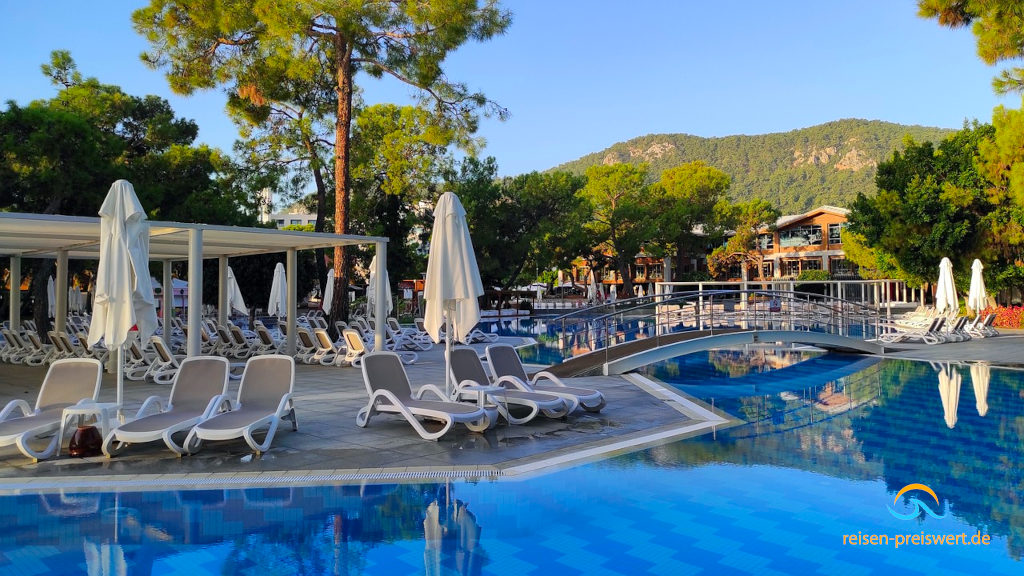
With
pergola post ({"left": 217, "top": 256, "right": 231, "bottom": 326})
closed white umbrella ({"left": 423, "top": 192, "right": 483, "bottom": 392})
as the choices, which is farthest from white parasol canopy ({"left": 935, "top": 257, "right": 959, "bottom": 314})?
pergola post ({"left": 217, "top": 256, "right": 231, "bottom": 326})

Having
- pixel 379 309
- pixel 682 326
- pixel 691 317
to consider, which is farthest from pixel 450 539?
pixel 682 326

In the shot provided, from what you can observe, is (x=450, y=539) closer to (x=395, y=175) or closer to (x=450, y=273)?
(x=450, y=273)

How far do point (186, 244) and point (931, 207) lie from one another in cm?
2465

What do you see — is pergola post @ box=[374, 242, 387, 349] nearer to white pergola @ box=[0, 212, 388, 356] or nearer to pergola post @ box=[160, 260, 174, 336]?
white pergola @ box=[0, 212, 388, 356]

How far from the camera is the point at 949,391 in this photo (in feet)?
35.9

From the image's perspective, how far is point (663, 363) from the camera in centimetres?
1598

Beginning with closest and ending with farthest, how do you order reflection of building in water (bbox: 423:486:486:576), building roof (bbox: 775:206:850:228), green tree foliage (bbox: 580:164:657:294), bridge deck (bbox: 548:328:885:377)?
1. reflection of building in water (bbox: 423:486:486:576)
2. bridge deck (bbox: 548:328:885:377)
3. green tree foliage (bbox: 580:164:657:294)
4. building roof (bbox: 775:206:850:228)

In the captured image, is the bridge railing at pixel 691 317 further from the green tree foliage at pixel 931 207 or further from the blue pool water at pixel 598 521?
the green tree foliage at pixel 931 207

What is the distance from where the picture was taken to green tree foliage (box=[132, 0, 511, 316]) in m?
16.3

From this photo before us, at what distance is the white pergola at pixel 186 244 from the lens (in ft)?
33.7

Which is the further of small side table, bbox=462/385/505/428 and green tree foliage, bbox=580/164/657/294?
green tree foliage, bbox=580/164/657/294

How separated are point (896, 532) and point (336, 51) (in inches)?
651

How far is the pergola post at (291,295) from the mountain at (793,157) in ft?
260

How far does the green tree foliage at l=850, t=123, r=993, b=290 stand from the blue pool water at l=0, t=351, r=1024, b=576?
21.3 metres
